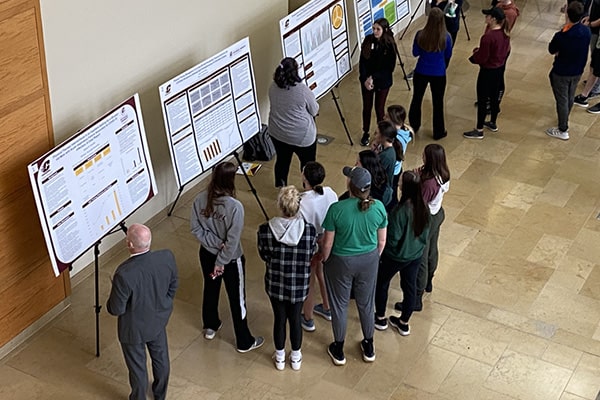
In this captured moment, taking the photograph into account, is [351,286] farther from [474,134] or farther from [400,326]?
[474,134]

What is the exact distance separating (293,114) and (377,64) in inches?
53.7

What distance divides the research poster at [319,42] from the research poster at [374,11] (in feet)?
1.26

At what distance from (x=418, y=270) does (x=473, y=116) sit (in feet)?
11.9

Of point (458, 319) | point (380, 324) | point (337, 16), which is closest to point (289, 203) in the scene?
point (380, 324)

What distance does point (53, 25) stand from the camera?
5.48m

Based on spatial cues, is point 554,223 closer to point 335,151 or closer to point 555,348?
point 555,348

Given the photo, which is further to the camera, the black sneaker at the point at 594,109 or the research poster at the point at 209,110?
the black sneaker at the point at 594,109

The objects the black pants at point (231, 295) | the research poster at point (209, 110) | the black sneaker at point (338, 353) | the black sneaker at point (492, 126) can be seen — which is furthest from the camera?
the black sneaker at point (492, 126)

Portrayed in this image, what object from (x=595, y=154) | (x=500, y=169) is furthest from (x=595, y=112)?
(x=500, y=169)

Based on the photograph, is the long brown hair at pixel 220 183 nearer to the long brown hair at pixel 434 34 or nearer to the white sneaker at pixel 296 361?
the white sneaker at pixel 296 361

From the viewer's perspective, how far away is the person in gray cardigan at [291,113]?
6.81 m

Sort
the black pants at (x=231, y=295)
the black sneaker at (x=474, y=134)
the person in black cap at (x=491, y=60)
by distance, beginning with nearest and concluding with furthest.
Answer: the black pants at (x=231, y=295)
the person in black cap at (x=491, y=60)
the black sneaker at (x=474, y=134)

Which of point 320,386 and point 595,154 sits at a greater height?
point 320,386

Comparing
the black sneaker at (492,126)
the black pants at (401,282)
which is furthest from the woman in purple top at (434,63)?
the black pants at (401,282)
